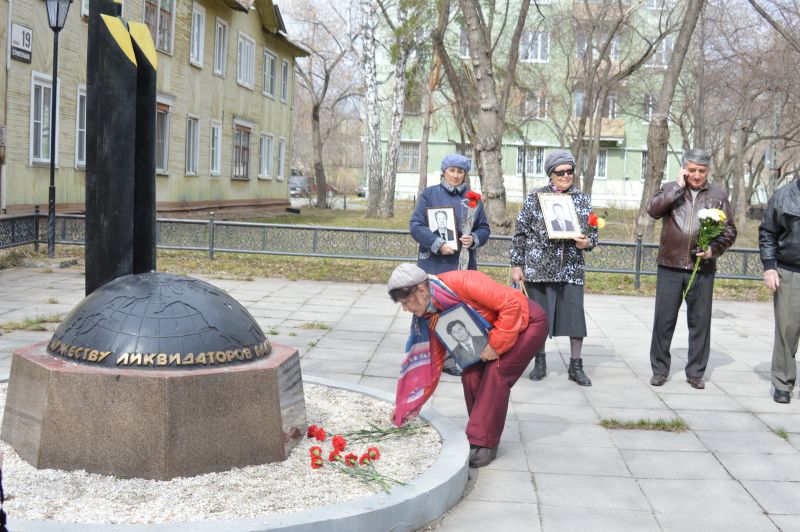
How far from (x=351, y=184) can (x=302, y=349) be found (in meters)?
68.5

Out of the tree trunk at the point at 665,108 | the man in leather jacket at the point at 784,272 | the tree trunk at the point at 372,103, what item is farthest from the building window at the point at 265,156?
the man in leather jacket at the point at 784,272

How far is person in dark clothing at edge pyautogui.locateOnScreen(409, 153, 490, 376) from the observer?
26.2 feet

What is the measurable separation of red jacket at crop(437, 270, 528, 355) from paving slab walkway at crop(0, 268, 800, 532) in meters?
0.81

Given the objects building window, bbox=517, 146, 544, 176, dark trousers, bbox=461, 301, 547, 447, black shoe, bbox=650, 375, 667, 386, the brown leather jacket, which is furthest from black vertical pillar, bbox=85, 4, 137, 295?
building window, bbox=517, 146, 544, 176

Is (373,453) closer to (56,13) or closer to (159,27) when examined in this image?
(56,13)

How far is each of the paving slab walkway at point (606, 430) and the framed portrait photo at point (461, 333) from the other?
0.74m

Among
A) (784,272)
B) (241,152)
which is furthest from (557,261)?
(241,152)

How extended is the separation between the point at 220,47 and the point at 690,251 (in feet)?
75.9

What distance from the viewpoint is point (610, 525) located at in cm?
452

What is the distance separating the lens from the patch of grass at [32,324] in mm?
9219

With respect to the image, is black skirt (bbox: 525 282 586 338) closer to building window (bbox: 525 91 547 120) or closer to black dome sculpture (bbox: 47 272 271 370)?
black dome sculpture (bbox: 47 272 271 370)

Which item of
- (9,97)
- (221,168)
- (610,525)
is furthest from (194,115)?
(610,525)

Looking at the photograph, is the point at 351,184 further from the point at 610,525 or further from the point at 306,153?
the point at 610,525

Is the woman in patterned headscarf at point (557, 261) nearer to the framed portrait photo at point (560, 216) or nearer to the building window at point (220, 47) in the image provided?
the framed portrait photo at point (560, 216)
